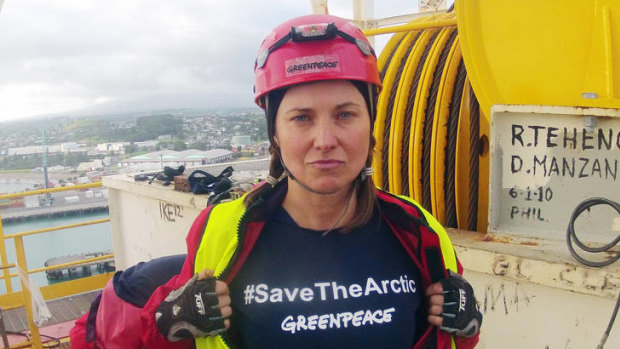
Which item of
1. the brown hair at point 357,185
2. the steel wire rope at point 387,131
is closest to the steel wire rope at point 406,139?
the steel wire rope at point 387,131

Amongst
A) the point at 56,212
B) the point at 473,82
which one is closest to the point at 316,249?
the point at 473,82

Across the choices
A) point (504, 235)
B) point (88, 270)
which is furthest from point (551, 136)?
point (88, 270)

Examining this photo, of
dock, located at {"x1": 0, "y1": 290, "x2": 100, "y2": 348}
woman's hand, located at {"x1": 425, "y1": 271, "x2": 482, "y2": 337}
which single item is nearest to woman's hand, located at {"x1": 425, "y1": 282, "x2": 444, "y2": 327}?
woman's hand, located at {"x1": 425, "y1": 271, "x2": 482, "y2": 337}

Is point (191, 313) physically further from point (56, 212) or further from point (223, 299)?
point (56, 212)

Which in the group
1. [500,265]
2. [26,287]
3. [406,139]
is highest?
[406,139]

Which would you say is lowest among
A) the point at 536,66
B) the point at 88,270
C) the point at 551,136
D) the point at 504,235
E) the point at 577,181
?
Answer: the point at 88,270

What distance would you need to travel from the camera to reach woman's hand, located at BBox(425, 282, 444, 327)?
1.55m

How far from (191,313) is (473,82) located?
7.36 feet

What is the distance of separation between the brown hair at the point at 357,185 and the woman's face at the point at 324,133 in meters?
0.06

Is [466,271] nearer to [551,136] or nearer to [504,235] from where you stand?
[504,235]

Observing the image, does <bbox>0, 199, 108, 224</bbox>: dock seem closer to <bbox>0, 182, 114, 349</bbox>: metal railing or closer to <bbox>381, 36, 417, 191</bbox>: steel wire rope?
<bbox>0, 182, 114, 349</bbox>: metal railing

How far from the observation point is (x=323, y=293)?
1453mm

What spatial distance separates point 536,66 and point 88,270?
9775mm

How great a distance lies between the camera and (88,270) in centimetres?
1016
